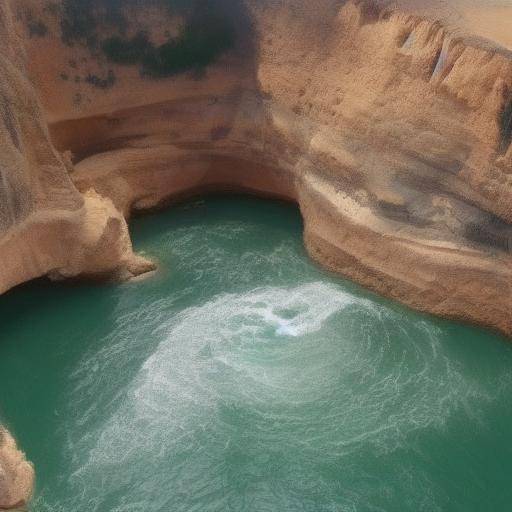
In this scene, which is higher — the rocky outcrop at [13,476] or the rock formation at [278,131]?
the rock formation at [278,131]

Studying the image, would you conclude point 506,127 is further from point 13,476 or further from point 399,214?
point 13,476

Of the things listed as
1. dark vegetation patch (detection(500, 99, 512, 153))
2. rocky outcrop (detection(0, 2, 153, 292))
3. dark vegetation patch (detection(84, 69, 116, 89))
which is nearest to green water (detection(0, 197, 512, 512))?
rocky outcrop (detection(0, 2, 153, 292))

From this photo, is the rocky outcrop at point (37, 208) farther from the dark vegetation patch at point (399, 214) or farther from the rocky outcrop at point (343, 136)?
the dark vegetation patch at point (399, 214)

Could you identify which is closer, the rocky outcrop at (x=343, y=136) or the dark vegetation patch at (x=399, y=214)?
the rocky outcrop at (x=343, y=136)

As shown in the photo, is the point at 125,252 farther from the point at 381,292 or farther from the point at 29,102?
the point at 381,292

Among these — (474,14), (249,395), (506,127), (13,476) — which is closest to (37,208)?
(13,476)

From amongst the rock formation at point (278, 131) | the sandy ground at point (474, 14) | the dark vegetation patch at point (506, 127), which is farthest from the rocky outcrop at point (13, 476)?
the sandy ground at point (474, 14)
